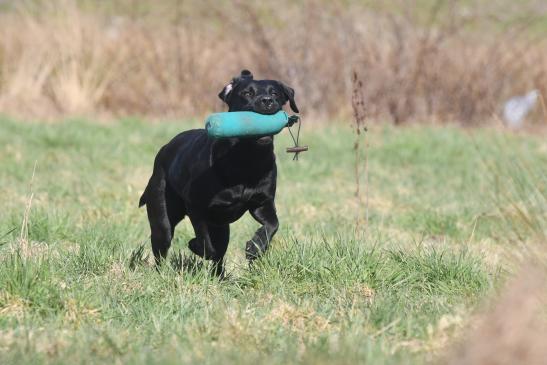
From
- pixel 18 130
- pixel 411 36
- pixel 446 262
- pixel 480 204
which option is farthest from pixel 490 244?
pixel 411 36

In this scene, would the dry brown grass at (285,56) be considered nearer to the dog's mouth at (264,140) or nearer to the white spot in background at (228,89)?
the white spot in background at (228,89)

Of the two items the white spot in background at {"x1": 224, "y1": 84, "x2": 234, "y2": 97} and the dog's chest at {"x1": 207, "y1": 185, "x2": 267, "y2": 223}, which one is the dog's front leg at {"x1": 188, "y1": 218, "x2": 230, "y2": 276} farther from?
the white spot in background at {"x1": 224, "y1": 84, "x2": 234, "y2": 97}

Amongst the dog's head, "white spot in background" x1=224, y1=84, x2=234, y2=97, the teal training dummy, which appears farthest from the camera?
"white spot in background" x1=224, y1=84, x2=234, y2=97

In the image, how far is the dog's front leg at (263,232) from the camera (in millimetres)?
5246

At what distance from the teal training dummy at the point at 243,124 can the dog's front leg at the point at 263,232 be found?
499 millimetres

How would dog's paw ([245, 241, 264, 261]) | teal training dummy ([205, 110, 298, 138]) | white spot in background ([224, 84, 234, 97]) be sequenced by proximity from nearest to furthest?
teal training dummy ([205, 110, 298, 138]) → dog's paw ([245, 241, 264, 261]) → white spot in background ([224, 84, 234, 97])

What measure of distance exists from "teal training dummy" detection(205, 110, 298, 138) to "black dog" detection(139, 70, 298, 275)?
5.4 inches

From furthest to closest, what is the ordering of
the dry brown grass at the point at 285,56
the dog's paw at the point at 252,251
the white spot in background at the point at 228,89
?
the dry brown grass at the point at 285,56 < the white spot in background at the point at 228,89 < the dog's paw at the point at 252,251

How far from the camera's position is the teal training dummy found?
4.97 metres

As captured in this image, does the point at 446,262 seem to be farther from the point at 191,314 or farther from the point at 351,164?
the point at 351,164

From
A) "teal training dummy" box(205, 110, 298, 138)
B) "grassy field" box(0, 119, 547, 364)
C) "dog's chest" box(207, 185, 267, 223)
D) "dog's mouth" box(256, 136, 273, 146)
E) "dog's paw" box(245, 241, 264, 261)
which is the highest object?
"teal training dummy" box(205, 110, 298, 138)

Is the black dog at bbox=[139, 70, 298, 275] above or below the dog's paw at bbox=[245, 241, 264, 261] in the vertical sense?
above

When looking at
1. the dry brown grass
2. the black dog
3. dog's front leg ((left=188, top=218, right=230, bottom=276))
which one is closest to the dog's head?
the black dog

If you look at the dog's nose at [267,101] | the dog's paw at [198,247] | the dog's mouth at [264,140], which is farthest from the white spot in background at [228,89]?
the dog's paw at [198,247]
